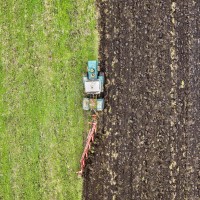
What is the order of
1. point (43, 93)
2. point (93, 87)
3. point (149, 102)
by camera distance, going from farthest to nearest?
point (43, 93), point (149, 102), point (93, 87)

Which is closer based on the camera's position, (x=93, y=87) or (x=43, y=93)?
(x=93, y=87)

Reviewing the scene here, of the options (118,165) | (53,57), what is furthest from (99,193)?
(53,57)

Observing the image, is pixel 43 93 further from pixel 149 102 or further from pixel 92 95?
pixel 149 102

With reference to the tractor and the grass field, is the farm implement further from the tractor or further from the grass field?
the grass field

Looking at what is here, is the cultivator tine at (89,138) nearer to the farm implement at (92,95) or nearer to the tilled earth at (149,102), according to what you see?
the farm implement at (92,95)

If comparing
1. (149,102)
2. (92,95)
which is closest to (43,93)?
(92,95)

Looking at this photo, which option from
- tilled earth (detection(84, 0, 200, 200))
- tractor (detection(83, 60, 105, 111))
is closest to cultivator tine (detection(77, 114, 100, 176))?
tilled earth (detection(84, 0, 200, 200))

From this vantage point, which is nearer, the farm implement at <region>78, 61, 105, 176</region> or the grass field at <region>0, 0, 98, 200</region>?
the farm implement at <region>78, 61, 105, 176</region>
